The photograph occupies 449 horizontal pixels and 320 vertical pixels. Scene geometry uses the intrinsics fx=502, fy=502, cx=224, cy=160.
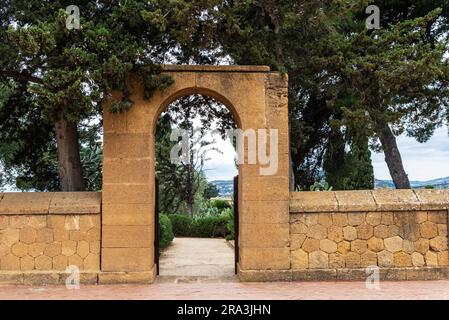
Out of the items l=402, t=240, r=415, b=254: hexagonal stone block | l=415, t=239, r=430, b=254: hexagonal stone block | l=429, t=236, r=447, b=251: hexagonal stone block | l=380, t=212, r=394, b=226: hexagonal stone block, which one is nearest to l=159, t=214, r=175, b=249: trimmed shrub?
l=380, t=212, r=394, b=226: hexagonal stone block

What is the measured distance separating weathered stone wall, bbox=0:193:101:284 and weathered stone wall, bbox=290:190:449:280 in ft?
11.1

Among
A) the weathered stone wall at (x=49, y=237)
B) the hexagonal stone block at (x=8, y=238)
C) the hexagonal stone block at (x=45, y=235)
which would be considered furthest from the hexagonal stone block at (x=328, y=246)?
the hexagonal stone block at (x=8, y=238)

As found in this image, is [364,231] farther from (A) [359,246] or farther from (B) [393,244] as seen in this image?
(B) [393,244]

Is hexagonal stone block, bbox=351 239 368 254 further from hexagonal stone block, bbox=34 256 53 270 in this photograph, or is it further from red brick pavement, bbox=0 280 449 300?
hexagonal stone block, bbox=34 256 53 270

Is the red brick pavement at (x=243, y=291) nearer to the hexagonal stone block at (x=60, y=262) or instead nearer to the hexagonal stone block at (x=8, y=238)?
the hexagonal stone block at (x=60, y=262)

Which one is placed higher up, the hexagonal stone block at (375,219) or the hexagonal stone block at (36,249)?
the hexagonal stone block at (375,219)

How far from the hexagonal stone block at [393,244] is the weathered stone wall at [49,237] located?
16.0 feet

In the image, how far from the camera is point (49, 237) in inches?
328

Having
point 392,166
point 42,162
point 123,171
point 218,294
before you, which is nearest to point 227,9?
point 123,171

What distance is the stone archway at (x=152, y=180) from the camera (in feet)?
27.4

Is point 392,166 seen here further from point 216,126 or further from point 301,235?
point 301,235

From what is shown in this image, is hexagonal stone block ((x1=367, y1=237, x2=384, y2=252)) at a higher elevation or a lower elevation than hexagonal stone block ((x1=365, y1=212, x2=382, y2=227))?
lower

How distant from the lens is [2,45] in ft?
28.0

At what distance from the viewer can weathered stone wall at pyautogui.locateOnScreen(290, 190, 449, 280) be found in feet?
28.0
